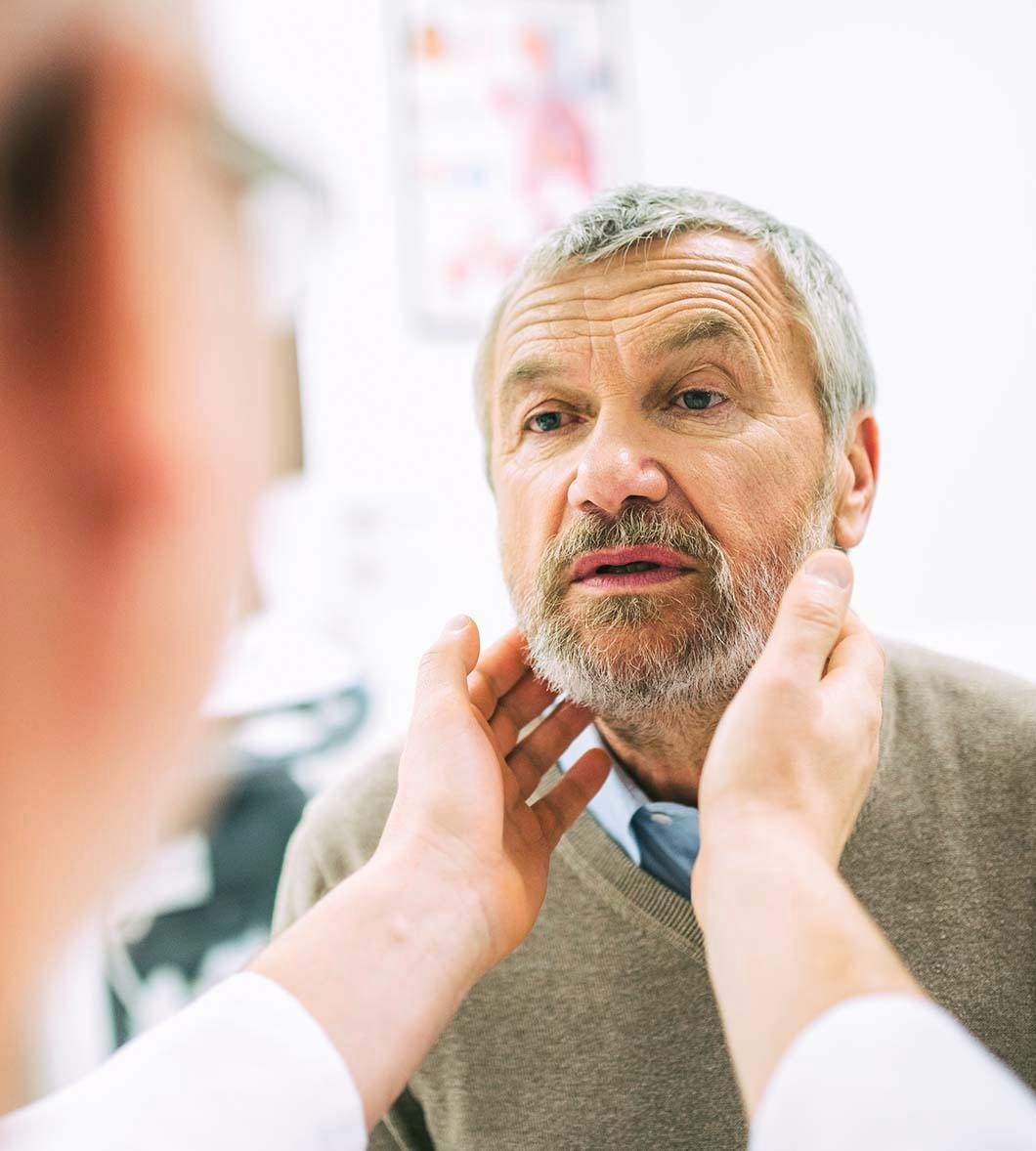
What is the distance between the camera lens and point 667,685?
0.99 metres

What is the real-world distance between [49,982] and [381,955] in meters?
0.33

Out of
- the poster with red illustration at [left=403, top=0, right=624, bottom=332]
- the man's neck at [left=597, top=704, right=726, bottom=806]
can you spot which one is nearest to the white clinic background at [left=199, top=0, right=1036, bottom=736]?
the poster with red illustration at [left=403, top=0, right=624, bottom=332]

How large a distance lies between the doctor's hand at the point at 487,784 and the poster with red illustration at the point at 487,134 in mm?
1551

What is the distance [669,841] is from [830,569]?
44 cm

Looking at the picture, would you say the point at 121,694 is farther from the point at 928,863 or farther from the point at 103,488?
the point at 928,863

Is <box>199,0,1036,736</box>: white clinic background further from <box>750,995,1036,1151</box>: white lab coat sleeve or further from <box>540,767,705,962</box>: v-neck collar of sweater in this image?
<box>750,995,1036,1151</box>: white lab coat sleeve

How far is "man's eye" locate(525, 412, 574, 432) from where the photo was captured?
1.10m

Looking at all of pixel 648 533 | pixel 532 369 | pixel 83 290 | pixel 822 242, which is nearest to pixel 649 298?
pixel 532 369

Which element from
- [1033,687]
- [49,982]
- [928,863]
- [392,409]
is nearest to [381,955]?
[49,982]

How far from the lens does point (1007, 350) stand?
1.89m

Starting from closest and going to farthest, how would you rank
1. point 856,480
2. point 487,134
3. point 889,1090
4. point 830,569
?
point 889,1090 < point 830,569 < point 856,480 < point 487,134

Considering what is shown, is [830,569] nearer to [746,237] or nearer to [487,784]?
[487,784]

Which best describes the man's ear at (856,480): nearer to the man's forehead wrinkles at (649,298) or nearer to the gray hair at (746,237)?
the gray hair at (746,237)

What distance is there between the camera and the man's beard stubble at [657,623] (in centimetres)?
98
